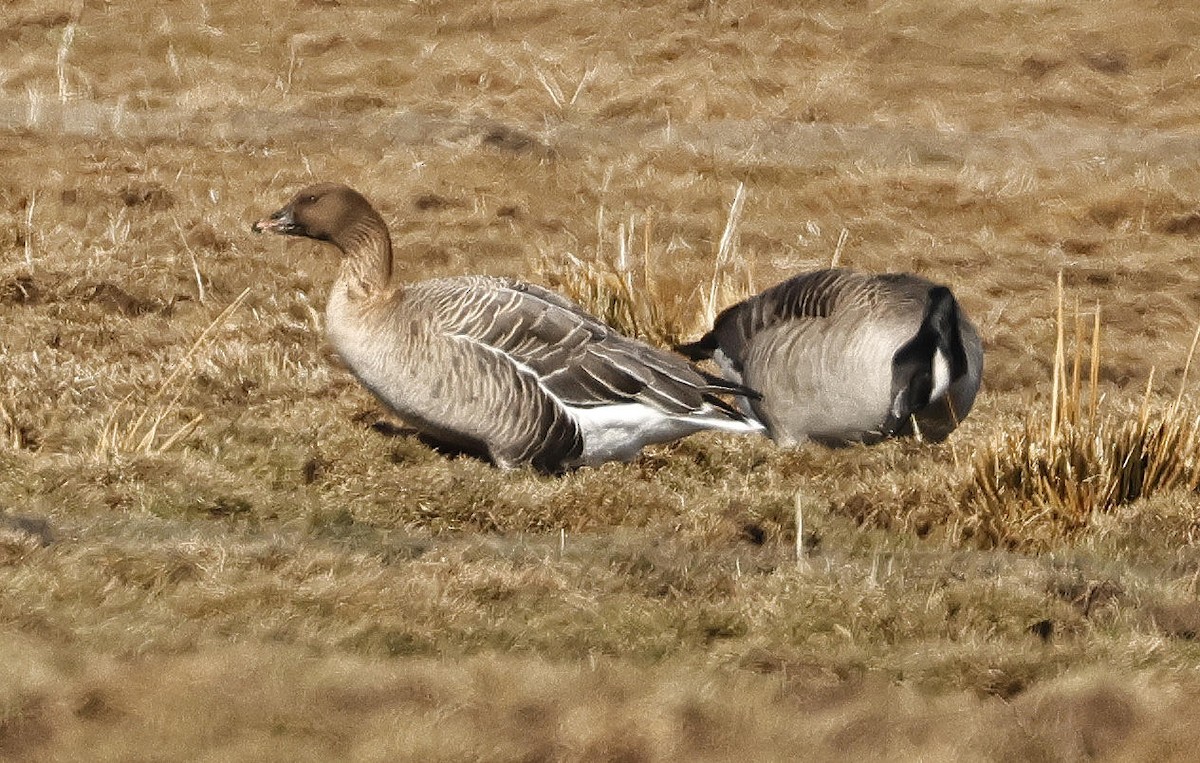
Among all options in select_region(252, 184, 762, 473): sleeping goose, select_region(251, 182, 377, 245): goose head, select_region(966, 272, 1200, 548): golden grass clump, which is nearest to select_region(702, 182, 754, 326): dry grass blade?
select_region(252, 184, 762, 473): sleeping goose

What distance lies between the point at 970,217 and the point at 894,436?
5259mm

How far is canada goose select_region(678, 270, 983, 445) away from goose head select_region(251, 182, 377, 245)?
213 cm

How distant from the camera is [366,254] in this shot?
8.58m

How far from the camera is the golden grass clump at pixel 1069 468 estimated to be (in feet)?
23.0

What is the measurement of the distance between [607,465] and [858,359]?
1.30 metres

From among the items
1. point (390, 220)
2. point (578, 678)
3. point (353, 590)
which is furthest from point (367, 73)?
point (578, 678)

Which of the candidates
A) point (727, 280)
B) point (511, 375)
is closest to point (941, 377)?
point (511, 375)

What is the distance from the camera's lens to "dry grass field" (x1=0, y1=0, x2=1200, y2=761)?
4.28m

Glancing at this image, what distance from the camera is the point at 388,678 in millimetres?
4273

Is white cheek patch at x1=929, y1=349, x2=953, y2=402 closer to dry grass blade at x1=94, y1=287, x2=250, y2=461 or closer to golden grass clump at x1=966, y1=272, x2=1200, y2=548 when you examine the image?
golden grass clump at x1=966, y1=272, x2=1200, y2=548

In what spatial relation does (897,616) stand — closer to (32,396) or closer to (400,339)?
(400,339)

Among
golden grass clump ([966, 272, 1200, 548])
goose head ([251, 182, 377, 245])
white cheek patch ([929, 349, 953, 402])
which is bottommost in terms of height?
golden grass clump ([966, 272, 1200, 548])

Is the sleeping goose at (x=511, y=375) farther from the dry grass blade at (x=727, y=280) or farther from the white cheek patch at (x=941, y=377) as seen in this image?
the dry grass blade at (x=727, y=280)

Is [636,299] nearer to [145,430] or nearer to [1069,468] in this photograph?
[145,430]
